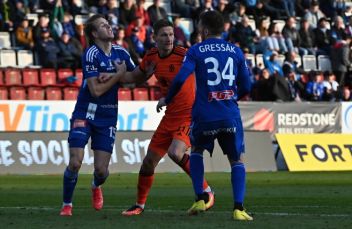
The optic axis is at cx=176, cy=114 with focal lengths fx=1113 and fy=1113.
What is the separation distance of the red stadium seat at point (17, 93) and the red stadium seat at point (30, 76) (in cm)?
59

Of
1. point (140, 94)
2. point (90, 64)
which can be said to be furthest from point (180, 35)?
point (90, 64)

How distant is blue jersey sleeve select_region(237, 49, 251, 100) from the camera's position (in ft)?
38.0

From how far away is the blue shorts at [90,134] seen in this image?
484 inches

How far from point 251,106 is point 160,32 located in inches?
654

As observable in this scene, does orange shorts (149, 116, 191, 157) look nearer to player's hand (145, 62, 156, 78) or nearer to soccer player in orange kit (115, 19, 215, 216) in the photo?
soccer player in orange kit (115, 19, 215, 216)

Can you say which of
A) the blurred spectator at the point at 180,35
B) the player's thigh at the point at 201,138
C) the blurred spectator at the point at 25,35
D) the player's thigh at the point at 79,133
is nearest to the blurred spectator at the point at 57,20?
the blurred spectator at the point at 25,35

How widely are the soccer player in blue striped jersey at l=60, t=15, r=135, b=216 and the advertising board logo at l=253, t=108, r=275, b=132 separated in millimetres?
16844

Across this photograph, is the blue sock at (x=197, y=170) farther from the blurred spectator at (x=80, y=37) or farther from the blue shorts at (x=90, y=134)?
the blurred spectator at (x=80, y=37)

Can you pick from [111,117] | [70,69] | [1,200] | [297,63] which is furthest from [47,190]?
[297,63]

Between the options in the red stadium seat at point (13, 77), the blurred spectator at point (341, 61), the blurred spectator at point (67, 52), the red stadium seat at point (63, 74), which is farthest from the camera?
the blurred spectator at point (341, 61)

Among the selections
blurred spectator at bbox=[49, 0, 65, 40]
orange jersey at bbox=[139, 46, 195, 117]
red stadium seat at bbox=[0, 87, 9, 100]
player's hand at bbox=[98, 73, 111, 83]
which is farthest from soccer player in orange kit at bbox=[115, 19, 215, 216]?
blurred spectator at bbox=[49, 0, 65, 40]

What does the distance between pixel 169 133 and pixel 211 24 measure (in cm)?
196

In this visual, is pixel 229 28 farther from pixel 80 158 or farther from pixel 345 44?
pixel 80 158

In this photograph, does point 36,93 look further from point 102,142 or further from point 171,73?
point 102,142
